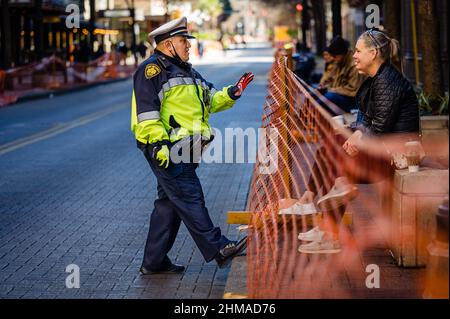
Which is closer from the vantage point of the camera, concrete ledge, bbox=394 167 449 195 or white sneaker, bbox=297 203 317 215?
concrete ledge, bbox=394 167 449 195

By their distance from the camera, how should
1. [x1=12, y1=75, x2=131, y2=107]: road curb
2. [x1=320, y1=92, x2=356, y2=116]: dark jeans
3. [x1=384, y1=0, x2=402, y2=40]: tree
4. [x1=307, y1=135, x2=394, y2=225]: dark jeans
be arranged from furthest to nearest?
[x1=12, y1=75, x2=131, y2=107]: road curb, [x1=384, y1=0, x2=402, y2=40]: tree, [x1=320, y1=92, x2=356, y2=116]: dark jeans, [x1=307, y1=135, x2=394, y2=225]: dark jeans

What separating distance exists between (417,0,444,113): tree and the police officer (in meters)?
8.11

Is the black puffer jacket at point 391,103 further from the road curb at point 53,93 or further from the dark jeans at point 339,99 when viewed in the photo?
the road curb at point 53,93

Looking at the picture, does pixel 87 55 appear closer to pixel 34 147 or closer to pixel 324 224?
pixel 34 147

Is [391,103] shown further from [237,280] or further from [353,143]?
[237,280]

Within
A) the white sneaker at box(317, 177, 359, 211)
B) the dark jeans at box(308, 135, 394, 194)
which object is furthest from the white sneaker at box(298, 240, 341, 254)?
the dark jeans at box(308, 135, 394, 194)

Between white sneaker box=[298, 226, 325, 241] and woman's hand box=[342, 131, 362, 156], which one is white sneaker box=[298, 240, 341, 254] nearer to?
white sneaker box=[298, 226, 325, 241]

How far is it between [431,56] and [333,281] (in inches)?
360

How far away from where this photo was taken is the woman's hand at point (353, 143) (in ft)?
24.2

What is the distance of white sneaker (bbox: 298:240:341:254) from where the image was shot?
733 centimetres

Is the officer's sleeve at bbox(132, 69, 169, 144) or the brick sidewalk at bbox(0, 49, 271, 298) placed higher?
the officer's sleeve at bbox(132, 69, 169, 144)

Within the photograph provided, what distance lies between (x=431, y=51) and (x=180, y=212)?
8.85m

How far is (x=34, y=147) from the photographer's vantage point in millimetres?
17266
